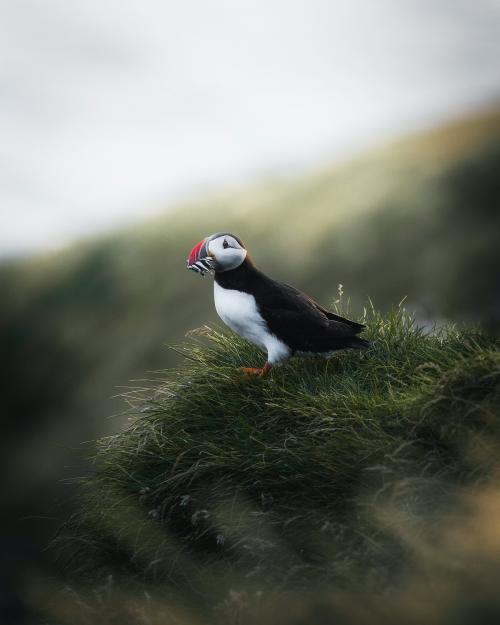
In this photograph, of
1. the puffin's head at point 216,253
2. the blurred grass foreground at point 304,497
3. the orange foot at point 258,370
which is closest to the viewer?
the blurred grass foreground at point 304,497

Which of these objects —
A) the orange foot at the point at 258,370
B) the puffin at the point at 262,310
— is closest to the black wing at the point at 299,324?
the puffin at the point at 262,310

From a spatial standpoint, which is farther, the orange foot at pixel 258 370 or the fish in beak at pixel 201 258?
the orange foot at pixel 258 370

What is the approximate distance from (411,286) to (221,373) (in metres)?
7.03

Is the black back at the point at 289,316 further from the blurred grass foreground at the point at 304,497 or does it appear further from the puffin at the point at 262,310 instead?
the blurred grass foreground at the point at 304,497

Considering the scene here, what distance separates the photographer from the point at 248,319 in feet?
18.3

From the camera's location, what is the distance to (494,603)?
3369 mm

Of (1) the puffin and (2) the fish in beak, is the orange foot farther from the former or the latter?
(2) the fish in beak

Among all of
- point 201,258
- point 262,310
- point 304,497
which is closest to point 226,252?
point 201,258

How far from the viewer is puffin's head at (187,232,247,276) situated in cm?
553

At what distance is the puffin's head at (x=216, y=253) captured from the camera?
553 centimetres

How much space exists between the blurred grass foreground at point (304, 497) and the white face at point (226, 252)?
2.54 ft

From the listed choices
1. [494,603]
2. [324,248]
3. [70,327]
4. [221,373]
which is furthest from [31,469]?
[494,603]

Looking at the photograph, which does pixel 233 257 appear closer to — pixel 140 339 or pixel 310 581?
pixel 310 581

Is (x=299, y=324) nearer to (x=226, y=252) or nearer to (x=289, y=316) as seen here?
(x=289, y=316)
